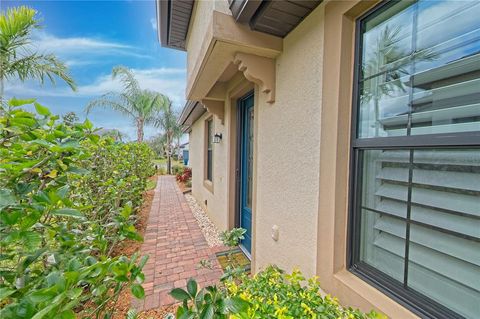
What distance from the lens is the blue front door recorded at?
14.7 feet

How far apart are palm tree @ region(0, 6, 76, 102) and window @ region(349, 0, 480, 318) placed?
6.47 m

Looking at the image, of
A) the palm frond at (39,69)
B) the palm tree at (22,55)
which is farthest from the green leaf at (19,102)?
the palm frond at (39,69)

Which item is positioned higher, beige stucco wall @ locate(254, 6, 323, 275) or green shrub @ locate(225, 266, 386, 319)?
beige stucco wall @ locate(254, 6, 323, 275)

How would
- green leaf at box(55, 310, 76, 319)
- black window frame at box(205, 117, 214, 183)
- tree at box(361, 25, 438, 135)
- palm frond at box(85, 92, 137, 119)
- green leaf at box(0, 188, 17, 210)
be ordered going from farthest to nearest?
palm frond at box(85, 92, 137, 119)
black window frame at box(205, 117, 214, 183)
tree at box(361, 25, 438, 135)
green leaf at box(0, 188, 17, 210)
green leaf at box(55, 310, 76, 319)

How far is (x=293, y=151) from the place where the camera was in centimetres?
251

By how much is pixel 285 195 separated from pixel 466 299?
1625 mm

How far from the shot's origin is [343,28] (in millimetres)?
1854

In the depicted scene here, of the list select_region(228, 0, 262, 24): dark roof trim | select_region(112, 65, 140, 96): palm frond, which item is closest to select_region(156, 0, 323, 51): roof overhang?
select_region(228, 0, 262, 24): dark roof trim

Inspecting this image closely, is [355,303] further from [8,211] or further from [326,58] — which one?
[8,211]

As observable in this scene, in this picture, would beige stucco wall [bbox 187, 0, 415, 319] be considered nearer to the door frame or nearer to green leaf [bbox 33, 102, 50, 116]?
the door frame

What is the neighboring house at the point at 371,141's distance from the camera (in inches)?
51.6

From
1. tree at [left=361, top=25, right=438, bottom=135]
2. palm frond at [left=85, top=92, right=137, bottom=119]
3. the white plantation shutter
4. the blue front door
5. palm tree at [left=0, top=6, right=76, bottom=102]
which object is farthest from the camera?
palm frond at [left=85, top=92, right=137, bottom=119]

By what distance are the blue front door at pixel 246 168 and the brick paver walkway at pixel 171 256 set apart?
86 centimetres

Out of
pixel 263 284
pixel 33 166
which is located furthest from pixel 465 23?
pixel 33 166
